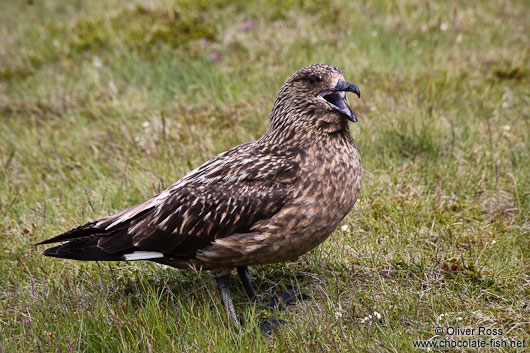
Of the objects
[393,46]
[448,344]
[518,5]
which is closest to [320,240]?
[448,344]

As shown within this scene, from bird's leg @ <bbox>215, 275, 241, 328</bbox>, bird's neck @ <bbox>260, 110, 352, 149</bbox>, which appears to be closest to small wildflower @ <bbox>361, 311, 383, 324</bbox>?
bird's leg @ <bbox>215, 275, 241, 328</bbox>

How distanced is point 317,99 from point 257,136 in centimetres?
183

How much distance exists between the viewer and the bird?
3.53m

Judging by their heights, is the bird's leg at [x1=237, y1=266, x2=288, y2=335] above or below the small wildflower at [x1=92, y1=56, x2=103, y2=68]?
below

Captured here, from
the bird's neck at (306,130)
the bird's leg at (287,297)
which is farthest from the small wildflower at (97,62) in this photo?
the bird's leg at (287,297)

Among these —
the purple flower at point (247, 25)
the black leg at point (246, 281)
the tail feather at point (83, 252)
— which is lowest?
the black leg at point (246, 281)

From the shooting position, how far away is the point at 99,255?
12.0 ft

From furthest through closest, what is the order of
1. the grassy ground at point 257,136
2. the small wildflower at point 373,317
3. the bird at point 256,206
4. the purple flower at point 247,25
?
the purple flower at point 247,25, the bird at point 256,206, the grassy ground at point 257,136, the small wildflower at point 373,317

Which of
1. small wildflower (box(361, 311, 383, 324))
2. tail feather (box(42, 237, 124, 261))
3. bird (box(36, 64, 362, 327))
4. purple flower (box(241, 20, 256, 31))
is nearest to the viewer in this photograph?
small wildflower (box(361, 311, 383, 324))

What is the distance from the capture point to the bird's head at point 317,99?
379 cm

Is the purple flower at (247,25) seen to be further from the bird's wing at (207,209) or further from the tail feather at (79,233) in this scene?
the tail feather at (79,233)

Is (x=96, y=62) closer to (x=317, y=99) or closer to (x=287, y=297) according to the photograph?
(x=317, y=99)

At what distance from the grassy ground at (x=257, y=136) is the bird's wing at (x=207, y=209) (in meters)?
0.29

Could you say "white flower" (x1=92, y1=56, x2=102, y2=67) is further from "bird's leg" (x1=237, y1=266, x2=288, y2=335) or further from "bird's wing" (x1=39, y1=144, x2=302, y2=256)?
"bird's leg" (x1=237, y1=266, x2=288, y2=335)
